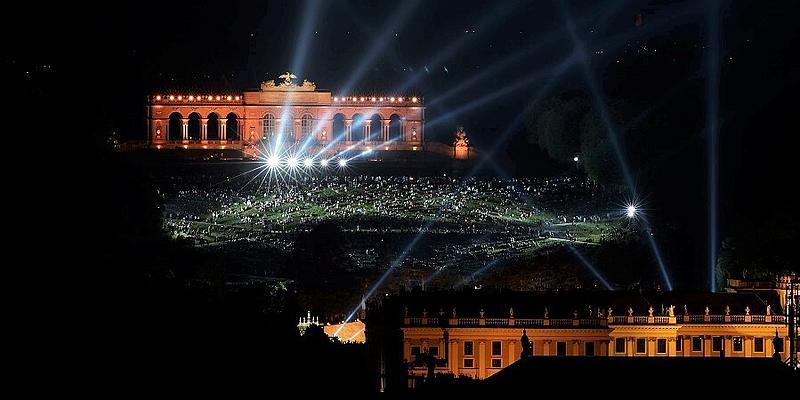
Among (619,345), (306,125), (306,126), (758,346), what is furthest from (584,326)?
(306,125)

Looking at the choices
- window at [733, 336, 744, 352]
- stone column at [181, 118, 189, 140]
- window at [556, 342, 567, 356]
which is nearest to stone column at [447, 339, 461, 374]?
window at [556, 342, 567, 356]

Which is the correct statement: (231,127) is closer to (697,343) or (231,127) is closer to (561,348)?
(561,348)

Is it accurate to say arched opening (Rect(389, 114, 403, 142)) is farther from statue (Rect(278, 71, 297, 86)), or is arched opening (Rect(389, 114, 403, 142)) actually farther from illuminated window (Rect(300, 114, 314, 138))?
statue (Rect(278, 71, 297, 86))

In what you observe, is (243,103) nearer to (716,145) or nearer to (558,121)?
(558,121)

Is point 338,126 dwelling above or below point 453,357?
above

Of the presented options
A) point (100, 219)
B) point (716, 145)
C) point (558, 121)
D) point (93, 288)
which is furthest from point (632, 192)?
point (93, 288)
